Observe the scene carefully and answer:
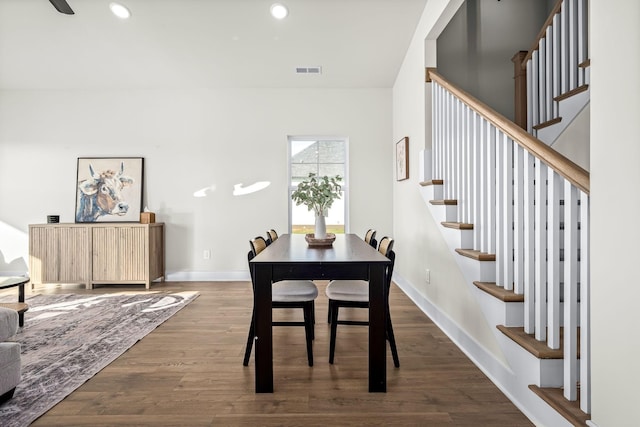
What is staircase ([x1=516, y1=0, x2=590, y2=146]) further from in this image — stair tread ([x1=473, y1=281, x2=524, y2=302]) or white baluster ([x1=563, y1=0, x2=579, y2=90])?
stair tread ([x1=473, y1=281, x2=524, y2=302])

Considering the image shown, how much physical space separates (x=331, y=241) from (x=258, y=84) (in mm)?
3166

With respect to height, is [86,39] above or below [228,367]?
above

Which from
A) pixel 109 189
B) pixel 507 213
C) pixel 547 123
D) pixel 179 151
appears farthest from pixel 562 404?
pixel 109 189

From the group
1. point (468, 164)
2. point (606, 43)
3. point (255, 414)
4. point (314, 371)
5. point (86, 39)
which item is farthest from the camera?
point (86, 39)

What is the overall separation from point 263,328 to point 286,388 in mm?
373

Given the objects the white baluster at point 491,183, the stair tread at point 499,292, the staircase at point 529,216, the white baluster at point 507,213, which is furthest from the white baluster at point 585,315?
the white baluster at point 491,183

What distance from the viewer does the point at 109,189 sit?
4.97 m

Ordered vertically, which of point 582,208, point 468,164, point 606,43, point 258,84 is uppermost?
point 258,84

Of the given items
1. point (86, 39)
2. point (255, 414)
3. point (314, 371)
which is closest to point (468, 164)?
point (314, 371)

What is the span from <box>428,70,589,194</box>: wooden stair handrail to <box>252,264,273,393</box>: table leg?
1441 mm

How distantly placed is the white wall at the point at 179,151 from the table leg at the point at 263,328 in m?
3.14

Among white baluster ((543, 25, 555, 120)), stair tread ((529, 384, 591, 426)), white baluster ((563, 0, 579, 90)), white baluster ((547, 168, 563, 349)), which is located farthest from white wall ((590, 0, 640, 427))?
white baluster ((543, 25, 555, 120))

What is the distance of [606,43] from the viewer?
1233 millimetres

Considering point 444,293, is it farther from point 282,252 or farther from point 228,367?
point 228,367
